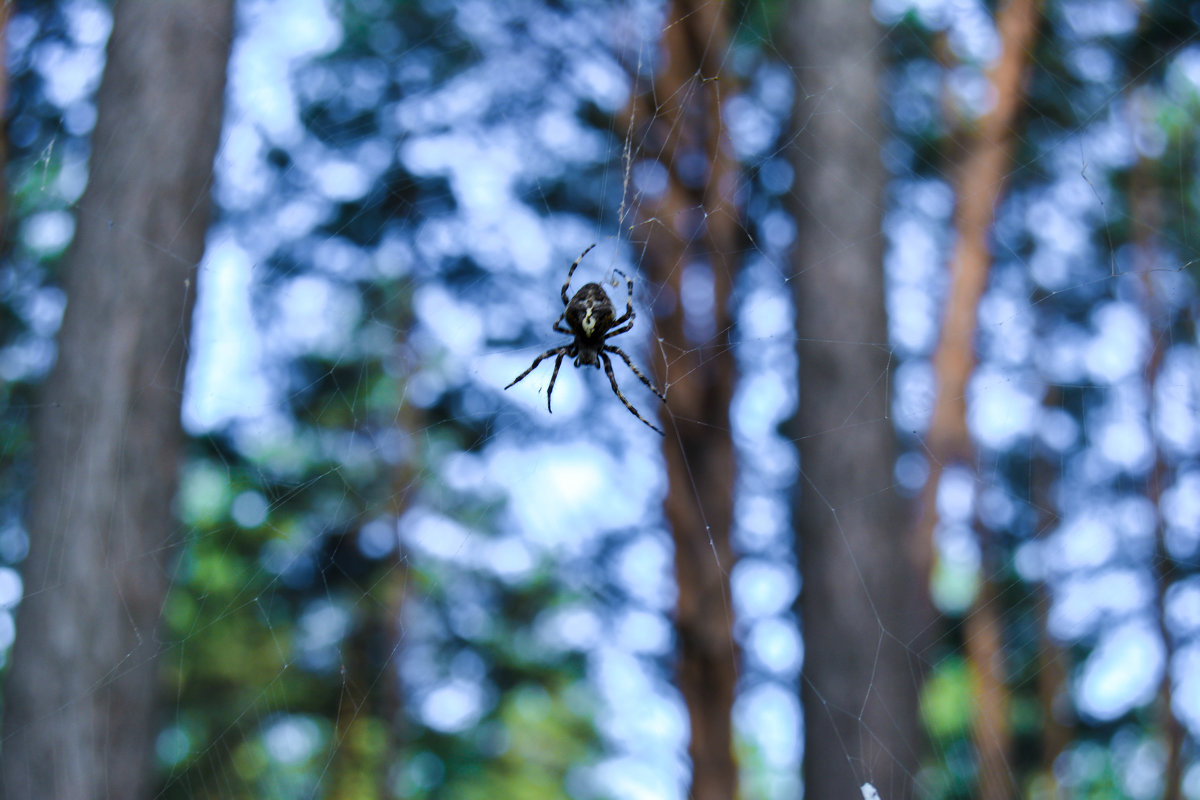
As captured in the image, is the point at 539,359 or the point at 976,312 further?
the point at 976,312

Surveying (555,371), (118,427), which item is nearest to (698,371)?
(555,371)

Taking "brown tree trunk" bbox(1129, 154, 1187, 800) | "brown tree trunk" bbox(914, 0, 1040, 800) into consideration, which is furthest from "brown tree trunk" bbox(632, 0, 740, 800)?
"brown tree trunk" bbox(1129, 154, 1187, 800)

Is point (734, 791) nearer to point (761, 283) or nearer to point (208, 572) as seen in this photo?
point (761, 283)

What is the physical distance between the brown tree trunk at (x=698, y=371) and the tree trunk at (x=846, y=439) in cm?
192

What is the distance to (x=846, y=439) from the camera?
11.2ft

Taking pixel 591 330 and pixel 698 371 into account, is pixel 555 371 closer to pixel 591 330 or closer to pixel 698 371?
pixel 591 330

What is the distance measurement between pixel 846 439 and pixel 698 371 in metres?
2.61

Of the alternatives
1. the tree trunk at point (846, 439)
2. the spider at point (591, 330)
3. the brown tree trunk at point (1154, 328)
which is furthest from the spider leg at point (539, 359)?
the brown tree trunk at point (1154, 328)

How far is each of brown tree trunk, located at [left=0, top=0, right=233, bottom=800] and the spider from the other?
155cm

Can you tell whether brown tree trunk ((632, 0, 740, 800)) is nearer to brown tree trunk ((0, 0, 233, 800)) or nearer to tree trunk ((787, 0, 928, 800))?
tree trunk ((787, 0, 928, 800))

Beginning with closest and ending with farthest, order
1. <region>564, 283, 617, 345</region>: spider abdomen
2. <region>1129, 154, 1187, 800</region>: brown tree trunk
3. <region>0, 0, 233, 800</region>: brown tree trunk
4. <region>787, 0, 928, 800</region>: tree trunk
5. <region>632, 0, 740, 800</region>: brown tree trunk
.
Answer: <region>0, 0, 233, 800</region>: brown tree trunk, <region>787, 0, 928, 800</region>: tree trunk, <region>564, 283, 617, 345</region>: spider abdomen, <region>632, 0, 740, 800</region>: brown tree trunk, <region>1129, 154, 1187, 800</region>: brown tree trunk

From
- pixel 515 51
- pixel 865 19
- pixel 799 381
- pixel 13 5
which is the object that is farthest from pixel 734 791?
pixel 13 5

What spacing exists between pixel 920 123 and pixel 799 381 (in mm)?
3773

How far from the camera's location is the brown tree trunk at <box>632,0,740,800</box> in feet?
19.3
